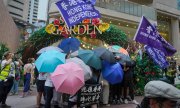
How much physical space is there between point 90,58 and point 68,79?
4.55 ft

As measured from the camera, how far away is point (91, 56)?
7.05 metres

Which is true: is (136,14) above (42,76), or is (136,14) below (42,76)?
above

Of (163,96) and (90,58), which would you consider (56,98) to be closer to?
(90,58)

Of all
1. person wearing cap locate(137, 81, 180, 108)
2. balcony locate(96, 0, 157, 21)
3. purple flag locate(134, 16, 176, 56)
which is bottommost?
person wearing cap locate(137, 81, 180, 108)

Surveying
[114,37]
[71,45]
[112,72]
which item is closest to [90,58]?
[112,72]

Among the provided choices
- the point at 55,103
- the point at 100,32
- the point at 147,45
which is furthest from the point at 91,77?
the point at 100,32

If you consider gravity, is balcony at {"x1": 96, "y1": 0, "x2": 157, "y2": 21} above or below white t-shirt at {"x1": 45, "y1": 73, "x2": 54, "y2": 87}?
above

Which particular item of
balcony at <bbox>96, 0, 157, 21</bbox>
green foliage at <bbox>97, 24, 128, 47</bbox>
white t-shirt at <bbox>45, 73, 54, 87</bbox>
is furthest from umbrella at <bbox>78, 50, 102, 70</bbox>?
balcony at <bbox>96, 0, 157, 21</bbox>

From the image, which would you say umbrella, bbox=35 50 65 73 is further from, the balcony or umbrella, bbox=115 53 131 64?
the balcony

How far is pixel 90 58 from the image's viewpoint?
274 inches

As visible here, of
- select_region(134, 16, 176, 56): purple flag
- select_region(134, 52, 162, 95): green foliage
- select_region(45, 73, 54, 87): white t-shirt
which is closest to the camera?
select_region(45, 73, 54, 87): white t-shirt

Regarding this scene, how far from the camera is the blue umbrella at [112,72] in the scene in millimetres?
7441

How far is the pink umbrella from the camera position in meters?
5.70

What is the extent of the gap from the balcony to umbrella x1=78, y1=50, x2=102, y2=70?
55.5 ft
